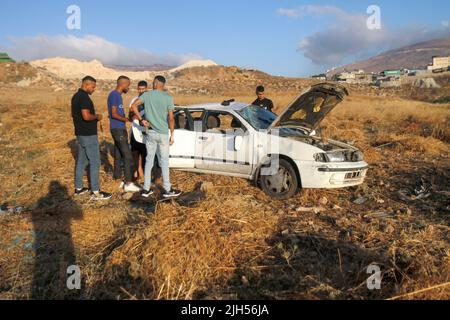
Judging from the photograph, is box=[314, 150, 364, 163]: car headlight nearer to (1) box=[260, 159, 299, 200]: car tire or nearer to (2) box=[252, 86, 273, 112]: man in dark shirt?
(1) box=[260, 159, 299, 200]: car tire

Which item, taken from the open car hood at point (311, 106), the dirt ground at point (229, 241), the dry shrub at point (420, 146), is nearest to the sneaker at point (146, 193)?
the dirt ground at point (229, 241)

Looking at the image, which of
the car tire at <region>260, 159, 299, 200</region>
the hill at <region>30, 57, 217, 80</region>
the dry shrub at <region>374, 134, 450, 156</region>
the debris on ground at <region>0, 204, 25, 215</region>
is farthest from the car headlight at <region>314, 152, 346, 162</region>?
the hill at <region>30, 57, 217, 80</region>

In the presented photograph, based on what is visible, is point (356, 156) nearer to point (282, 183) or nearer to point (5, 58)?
point (282, 183)

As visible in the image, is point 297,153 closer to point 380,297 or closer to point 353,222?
point 353,222

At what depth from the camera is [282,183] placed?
19.2 ft

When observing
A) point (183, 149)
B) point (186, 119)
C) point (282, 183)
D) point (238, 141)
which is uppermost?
point (186, 119)

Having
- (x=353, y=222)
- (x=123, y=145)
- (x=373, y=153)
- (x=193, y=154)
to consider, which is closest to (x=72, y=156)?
(x=123, y=145)

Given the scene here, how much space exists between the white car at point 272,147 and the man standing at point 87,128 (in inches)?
59.0

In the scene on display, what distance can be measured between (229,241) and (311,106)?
3296 mm

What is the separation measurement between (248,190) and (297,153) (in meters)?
1.13

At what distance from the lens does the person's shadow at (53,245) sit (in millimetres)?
3389

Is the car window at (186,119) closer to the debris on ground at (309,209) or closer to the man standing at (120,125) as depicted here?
the man standing at (120,125)

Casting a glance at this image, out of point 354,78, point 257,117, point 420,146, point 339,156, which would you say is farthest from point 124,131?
point 354,78

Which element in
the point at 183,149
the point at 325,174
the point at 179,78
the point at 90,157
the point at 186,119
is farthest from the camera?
the point at 179,78
